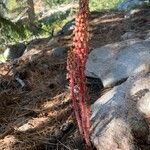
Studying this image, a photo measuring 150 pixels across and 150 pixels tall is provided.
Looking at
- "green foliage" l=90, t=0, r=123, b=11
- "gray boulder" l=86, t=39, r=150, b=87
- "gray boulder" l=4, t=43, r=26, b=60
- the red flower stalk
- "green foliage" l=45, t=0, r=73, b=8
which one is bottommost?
"green foliage" l=45, t=0, r=73, b=8

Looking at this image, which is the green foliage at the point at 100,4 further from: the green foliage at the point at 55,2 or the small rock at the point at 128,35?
the small rock at the point at 128,35

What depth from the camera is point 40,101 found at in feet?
13.4

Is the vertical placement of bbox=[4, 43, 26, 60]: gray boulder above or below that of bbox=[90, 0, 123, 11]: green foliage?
above

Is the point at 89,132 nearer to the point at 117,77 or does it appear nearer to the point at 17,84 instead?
the point at 117,77

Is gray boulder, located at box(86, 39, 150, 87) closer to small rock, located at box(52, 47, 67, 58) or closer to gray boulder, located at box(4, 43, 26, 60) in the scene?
small rock, located at box(52, 47, 67, 58)

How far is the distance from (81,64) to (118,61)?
4.83 feet

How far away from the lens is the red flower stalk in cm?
252

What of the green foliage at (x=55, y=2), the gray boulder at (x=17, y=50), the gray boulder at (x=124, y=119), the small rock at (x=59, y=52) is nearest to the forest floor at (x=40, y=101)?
the small rock at (x=59, y=52)

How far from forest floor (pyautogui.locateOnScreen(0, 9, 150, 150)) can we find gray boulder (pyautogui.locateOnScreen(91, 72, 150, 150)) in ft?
0.76

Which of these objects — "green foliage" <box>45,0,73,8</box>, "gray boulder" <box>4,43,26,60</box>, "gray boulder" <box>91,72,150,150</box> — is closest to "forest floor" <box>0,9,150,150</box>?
"gray boulder" <box>91,72,150,150</box>

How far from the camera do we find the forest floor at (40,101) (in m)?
3.29

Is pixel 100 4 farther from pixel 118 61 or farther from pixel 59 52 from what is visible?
pixel 118 61

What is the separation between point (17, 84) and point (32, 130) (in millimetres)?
1239

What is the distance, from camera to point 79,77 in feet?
8.96
